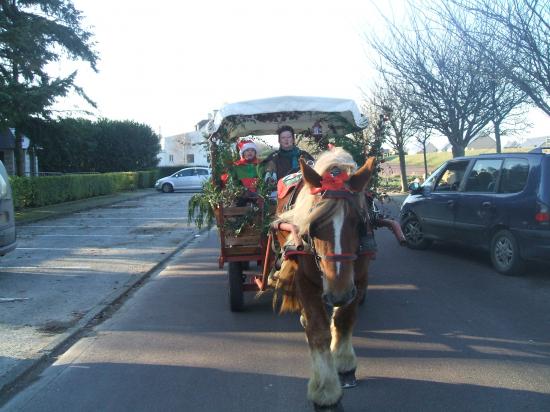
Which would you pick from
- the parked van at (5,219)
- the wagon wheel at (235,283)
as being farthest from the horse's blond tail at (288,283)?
the parked van at (5,219)

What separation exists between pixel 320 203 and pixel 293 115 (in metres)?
4.79

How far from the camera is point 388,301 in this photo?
718cm

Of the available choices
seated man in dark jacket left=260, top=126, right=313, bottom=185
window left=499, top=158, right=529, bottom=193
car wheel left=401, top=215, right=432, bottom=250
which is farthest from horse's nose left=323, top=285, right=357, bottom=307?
car wheel left=401, top=215, right=432, bottom=250

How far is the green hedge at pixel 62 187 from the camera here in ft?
68.0

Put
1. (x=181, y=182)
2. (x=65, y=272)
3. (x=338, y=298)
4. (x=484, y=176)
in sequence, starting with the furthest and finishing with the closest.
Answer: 1. (x=181, y=182)
2. (x=65, y=272)
3. (x=484, y=176)
4. (x=338, y=298)

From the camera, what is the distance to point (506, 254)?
27.7 ft

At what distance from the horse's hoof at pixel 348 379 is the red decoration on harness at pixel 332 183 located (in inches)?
62.3

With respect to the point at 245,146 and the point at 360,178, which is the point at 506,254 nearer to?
the point at 245,146

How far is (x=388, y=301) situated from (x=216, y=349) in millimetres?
2744

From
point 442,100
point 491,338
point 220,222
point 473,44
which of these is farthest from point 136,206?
point 491,338

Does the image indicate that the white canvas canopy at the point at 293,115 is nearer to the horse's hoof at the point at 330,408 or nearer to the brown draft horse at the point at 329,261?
the brown draft horse at the point at 329,261

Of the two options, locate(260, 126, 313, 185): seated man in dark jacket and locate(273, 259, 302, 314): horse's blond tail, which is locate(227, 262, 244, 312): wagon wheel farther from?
locate(273, 259, 302, 314): horse's blond tail

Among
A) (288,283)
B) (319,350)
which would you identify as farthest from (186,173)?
(319,350)

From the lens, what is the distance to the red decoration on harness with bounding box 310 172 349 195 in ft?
12.2
